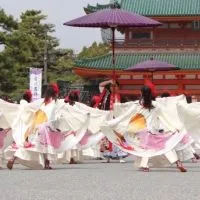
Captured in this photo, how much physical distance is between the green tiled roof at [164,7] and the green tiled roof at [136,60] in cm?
250

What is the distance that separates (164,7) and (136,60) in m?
4.04

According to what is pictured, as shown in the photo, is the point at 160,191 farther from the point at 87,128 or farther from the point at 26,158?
the point at 87,128

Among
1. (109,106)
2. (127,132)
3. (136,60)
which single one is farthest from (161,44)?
(127,132)

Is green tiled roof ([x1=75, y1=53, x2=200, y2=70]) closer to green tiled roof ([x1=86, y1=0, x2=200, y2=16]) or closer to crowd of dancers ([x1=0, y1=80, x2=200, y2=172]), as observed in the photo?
green tiled roof ([x1=86, y1=0, x2=200, y2=16])

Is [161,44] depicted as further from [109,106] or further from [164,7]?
[109,106]

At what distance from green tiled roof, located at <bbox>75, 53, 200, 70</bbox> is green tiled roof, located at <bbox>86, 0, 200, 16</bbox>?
8.21 feet

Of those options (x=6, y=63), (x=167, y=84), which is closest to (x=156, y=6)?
(x=167, y=84)

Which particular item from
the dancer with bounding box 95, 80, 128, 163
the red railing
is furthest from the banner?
the dancer with bounding box 95, 80, 128, 163

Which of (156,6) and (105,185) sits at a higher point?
(156,6)

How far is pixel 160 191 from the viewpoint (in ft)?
31.0

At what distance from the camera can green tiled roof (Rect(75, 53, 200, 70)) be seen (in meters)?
40.6

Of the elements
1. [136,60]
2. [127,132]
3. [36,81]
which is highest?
[136,60]

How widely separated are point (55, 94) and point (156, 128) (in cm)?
206

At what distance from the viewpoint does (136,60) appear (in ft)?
137
